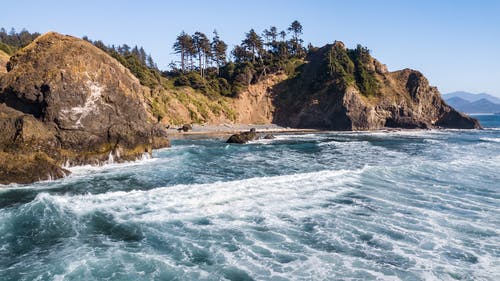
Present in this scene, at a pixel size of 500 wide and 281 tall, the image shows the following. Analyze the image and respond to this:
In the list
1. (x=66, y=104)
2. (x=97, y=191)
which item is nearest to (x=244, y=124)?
(x=66, y=104)

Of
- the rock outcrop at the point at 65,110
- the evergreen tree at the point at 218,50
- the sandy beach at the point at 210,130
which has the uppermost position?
the evergreen tree at the point at 218,50

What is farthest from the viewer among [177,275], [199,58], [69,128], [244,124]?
[199,58]

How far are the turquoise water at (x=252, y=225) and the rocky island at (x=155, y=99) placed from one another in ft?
11.9

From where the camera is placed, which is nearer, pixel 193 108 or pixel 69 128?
pixel 69 128

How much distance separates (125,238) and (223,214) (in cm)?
481

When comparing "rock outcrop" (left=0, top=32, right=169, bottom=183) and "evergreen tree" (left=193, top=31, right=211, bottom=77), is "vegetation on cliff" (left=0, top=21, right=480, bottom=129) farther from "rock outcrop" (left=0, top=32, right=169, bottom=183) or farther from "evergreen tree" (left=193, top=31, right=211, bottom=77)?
"rock outcrop" (left=0, top=32, right=169, bottom=183)

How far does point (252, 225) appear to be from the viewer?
16141mm

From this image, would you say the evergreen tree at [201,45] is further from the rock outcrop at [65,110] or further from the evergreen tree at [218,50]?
the rock outcrop at [65,110]

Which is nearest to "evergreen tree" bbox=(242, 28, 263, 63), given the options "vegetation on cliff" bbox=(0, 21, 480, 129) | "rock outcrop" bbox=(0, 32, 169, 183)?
"vegetation on cliff" bbox=(0, 21, 480, 129)

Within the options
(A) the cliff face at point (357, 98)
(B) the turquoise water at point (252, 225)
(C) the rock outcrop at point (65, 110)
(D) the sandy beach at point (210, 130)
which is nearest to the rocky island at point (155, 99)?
(C) the rock outcrop at point (65, 110)

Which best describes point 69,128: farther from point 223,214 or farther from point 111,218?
point 223,214

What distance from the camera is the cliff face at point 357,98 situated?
80.7 metres

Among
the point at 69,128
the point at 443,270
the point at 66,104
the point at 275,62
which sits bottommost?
the point at 443,270

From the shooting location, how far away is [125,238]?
14.4 meters
